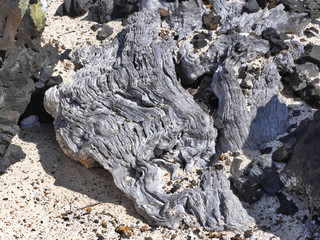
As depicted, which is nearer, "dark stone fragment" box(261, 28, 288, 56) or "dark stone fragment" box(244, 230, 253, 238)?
"dark stone fragment" box(244, 230, 253, 238)

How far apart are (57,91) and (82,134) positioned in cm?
72

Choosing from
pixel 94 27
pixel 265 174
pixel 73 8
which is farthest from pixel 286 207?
pixel 73 8

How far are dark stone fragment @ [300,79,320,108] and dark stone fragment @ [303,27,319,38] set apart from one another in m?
1.08

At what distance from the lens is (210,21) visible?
293 inches

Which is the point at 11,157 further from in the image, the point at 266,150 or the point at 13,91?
the point at 266,150

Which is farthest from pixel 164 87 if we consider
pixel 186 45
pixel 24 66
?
pixel 24 66

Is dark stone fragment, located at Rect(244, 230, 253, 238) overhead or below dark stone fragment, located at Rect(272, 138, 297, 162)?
below

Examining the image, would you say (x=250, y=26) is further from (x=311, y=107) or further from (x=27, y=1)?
(x=27, y=1)

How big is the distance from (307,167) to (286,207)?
53cm

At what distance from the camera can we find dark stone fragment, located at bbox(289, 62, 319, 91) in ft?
21.9

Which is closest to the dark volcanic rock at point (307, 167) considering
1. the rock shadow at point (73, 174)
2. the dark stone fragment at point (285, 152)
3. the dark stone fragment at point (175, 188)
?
the dark stone fragment at point (285, 152)

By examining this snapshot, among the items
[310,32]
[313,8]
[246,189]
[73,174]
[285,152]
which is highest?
[313,8]

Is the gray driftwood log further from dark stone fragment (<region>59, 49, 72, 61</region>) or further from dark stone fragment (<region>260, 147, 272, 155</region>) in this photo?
dark stone fragment (<region>59, 49, 72, 61</region>)

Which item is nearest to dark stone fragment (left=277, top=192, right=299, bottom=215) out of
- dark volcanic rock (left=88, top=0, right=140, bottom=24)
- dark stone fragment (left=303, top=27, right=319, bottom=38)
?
dark stone fragment (left=303, top=27, right=319, bottom=38)
